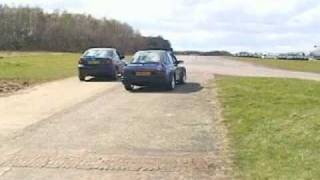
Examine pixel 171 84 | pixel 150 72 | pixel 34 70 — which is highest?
pixel 150 72

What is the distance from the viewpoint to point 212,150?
10375 millimetres

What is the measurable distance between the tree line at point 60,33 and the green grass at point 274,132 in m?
88.4

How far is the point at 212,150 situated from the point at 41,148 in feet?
8.70

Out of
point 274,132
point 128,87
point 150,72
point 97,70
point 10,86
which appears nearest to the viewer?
point 274,132

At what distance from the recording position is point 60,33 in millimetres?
114562

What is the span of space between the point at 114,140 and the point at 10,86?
14.5m

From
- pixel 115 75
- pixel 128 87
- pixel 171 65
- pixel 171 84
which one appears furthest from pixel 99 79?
pixel 171 84

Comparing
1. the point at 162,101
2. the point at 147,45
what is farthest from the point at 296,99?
the point at 147,45

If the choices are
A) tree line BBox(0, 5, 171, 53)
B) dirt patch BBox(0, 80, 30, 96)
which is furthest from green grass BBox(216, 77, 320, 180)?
tree line BBox(0, 5, 171, 53)

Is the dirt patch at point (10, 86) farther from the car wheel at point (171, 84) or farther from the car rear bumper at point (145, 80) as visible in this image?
the car wheel at point (171, 84)

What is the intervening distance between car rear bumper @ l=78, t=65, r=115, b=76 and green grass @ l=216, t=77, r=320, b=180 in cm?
988

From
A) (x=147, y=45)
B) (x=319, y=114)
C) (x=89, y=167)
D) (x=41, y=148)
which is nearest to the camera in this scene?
(x=89, y=167)

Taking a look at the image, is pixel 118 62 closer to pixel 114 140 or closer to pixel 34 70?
pixel 34 70

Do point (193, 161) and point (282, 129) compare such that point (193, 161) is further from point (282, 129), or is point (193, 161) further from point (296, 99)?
point (296, 99)
